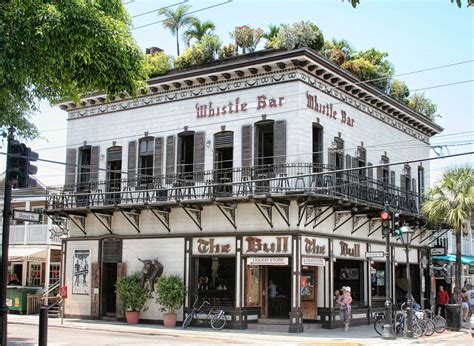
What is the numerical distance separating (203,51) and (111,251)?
976 cm

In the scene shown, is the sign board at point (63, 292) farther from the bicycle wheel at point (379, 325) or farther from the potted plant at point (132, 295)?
the bicycle wheel at point (379, 325)

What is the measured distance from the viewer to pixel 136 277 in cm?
2750

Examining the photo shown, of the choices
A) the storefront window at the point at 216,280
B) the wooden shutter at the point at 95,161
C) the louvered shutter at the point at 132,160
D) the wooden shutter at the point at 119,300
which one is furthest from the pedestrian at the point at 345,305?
the wooden shutter at the point at 95,161

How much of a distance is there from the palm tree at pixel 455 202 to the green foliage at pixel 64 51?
18.2 m

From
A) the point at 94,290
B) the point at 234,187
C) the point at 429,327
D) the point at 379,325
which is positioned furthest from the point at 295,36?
the point at 94,290

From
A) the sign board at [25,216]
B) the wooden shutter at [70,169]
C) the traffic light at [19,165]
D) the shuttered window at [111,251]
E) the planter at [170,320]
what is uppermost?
the wooden shutter at [70,169]

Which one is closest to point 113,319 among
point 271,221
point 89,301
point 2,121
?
point 89,301

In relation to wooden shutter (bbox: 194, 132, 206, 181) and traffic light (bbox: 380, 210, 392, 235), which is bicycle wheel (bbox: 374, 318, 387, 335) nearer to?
traffic light (bbox: 380, 210, 392, 235)

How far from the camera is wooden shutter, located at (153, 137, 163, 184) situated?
28278 millimetres

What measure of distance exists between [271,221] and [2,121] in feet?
41.0

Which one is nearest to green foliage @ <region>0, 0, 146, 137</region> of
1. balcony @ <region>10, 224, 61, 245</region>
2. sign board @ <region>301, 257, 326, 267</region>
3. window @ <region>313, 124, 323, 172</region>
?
sign board @ <region>301, 257, 326, 267</region>

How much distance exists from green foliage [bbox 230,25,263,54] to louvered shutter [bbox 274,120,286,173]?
16.6ft

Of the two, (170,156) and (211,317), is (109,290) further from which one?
(170,156)

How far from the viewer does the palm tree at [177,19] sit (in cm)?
3303
